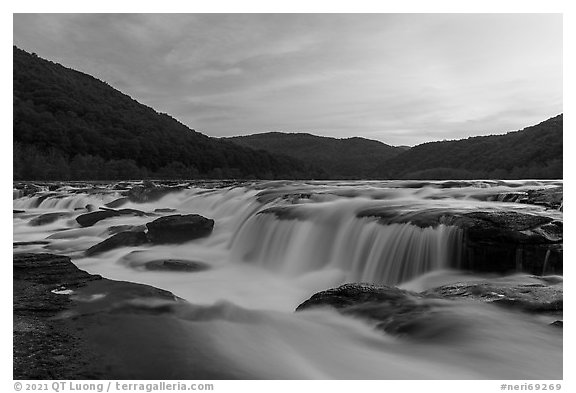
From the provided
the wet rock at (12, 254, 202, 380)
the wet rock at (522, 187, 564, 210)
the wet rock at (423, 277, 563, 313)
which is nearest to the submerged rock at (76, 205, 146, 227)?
the wet rock at (12, 254, 202, 380)

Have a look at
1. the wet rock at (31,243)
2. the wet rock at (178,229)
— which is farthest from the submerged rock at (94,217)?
the wet rock at (178,229)

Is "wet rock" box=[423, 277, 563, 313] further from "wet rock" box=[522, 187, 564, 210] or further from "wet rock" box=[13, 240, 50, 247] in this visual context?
"wet rock" box=[13, 240, 50, 247]

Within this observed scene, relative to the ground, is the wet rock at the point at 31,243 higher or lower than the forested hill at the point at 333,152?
lower

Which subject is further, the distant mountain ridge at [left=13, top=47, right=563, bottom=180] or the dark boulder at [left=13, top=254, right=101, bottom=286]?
the distant mountain ridge at [left=13, top=47, right=563, bottom=180]

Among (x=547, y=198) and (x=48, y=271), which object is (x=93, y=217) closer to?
(x=48, y=271)

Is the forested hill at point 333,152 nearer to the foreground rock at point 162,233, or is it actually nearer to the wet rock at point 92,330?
the foreground rock at point 162,233

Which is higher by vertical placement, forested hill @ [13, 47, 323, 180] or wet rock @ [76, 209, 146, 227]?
forested hill @ [13, 47, 323, 180]
